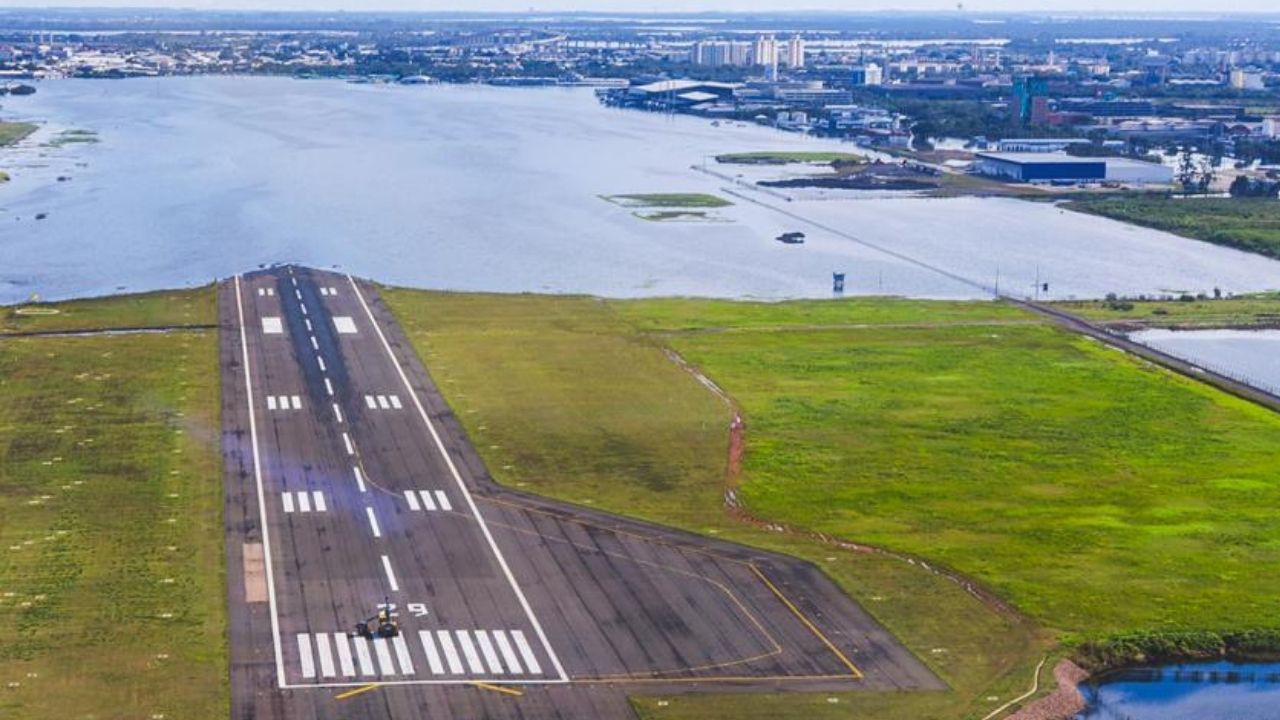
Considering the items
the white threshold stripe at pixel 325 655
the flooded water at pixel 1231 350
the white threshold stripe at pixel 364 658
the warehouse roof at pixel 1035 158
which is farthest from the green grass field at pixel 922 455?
the warehouse roof at pixel 1035 158

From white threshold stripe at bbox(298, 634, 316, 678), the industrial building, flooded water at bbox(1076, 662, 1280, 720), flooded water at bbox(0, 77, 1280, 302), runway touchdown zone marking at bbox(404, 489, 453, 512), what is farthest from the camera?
the industrial building

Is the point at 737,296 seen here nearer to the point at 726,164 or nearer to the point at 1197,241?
the point at 1197,241

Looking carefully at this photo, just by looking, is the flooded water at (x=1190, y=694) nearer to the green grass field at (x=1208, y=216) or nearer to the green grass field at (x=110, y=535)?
the green grass field at (x=110, y=535)

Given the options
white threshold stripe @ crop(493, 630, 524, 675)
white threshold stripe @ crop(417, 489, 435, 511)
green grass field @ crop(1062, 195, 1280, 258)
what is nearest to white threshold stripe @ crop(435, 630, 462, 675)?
white threshold stripe @ crop(493, 630, 524, 675)

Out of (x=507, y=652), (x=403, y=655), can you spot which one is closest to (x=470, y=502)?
(x=507, y=652)

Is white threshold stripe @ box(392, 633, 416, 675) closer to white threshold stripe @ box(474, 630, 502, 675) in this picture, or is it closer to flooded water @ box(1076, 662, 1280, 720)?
white threshold stripe @ box(474, 630, 502, 675)

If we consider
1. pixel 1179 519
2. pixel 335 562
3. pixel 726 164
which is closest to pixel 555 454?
pixel 335 562

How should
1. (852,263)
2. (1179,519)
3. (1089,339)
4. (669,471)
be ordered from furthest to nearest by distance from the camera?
(852,263) < (1089,339) < (669,471) < (1179,519)
